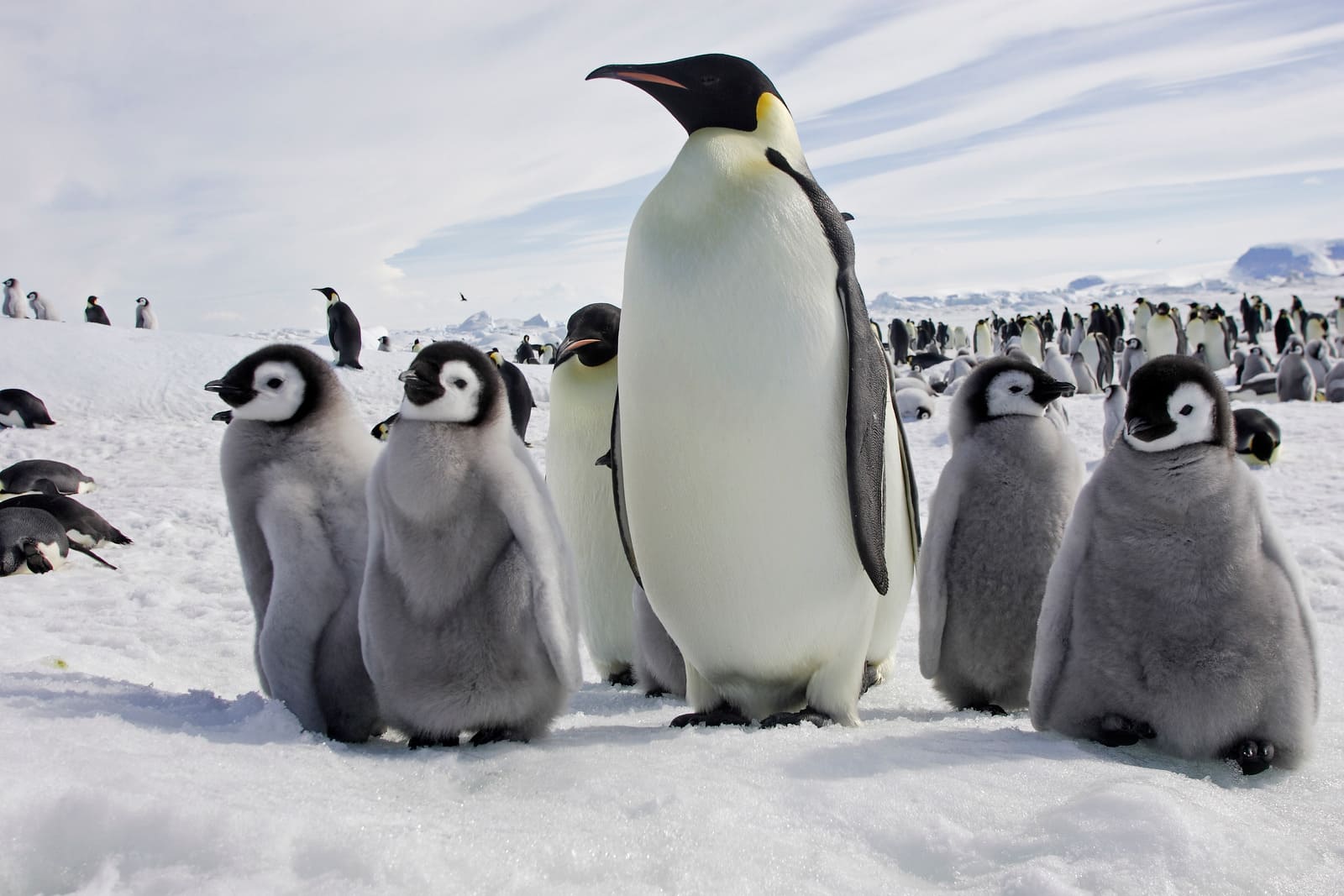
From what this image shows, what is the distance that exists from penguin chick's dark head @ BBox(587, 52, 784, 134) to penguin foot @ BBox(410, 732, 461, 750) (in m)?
1.81

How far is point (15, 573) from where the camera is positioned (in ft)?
17.0

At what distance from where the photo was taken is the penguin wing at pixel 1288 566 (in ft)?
7.38

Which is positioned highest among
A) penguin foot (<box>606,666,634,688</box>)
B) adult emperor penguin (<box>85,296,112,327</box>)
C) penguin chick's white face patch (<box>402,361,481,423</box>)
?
adult emperor penguin (<box>85,296,112,327</box>)

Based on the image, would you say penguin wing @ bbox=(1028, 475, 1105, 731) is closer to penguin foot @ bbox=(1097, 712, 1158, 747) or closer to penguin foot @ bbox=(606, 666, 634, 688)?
penguin foot @ bbox=(1097, 712, 1158, 747)

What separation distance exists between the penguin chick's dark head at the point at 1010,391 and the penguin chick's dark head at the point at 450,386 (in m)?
1.56

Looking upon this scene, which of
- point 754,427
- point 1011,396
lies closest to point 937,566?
point 1011,396

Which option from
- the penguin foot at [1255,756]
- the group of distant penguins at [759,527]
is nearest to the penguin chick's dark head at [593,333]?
the group of distant penguins at [759,527]

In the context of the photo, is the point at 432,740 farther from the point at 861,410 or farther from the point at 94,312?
the point at 94,312

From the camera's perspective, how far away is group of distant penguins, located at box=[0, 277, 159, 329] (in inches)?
921

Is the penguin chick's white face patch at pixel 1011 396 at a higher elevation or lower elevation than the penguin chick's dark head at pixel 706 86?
lower

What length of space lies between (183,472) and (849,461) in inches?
305

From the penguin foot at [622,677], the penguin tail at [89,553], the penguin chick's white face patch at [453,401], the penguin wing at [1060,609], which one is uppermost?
the penguin chick's white face patch at [453,401]

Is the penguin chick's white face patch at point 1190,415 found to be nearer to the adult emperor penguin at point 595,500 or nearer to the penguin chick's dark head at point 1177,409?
the penguin chick's dark head at point 1177,409

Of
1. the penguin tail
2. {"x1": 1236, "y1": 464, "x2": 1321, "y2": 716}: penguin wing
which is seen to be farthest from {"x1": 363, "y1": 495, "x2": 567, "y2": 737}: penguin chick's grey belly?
the penguin tail
